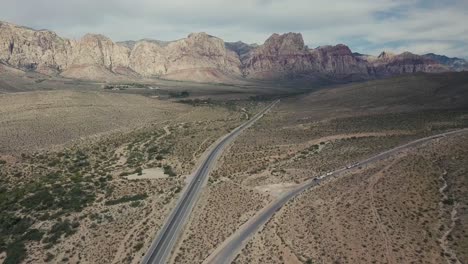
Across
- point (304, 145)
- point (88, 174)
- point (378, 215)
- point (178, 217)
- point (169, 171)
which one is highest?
point (304, 145)

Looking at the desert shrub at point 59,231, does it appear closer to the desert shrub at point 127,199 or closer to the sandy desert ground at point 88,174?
the sandy desert ground at point 88,174

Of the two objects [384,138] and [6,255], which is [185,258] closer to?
[6,255]

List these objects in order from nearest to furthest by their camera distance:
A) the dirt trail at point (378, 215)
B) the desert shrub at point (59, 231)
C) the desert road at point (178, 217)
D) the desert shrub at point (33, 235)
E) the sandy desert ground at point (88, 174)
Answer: the dirt trail at point (378, 215)
the desert road at point (178, 217)
the sandy desert ground at point (88, 174)
the desert shrub at point (59, 231)
the desert shrub at point (33, 235)

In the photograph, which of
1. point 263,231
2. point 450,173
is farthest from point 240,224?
point 450,173

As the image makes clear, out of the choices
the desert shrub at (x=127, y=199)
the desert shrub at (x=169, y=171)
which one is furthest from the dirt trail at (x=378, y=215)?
the desert shrub at (x=169, y=171)

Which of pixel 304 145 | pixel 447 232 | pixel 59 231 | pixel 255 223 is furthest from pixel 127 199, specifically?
pixel 304 145

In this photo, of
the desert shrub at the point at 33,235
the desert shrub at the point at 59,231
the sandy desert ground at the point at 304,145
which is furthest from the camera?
the sandy desert ground at the point at 304,145

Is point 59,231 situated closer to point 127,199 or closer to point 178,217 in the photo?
point 127,199

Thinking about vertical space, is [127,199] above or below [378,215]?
below
